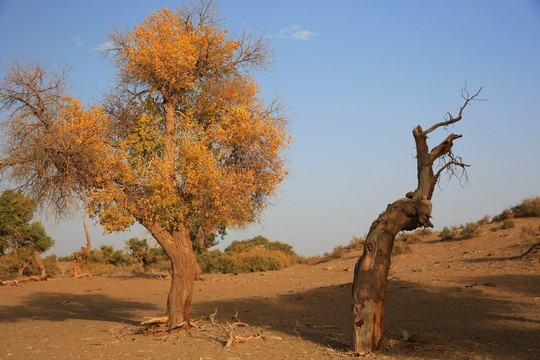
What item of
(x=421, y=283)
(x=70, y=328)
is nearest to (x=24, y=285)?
(x=70, y=328)

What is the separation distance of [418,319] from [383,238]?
5.22m

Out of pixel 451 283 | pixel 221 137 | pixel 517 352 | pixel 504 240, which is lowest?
pixel 517 352

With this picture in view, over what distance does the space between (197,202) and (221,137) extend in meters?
1.83

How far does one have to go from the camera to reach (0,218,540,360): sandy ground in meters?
11.3

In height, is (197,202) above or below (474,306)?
above

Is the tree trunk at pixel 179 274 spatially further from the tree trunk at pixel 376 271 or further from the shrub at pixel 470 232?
the shrub at pixel 470 232

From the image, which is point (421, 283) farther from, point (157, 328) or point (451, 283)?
point (157, 328)

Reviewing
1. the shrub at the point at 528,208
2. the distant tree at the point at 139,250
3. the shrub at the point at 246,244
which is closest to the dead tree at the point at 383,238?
the shrub at the point at 528,208

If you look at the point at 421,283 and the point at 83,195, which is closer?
the point at 83,195

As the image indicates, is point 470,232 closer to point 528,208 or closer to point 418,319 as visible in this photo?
point 528,208

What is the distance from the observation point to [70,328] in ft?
52.4

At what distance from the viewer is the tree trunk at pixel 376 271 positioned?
1024 centimetres

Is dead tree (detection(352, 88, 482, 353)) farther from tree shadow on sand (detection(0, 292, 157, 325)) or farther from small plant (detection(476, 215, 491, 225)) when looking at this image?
small plant (detection(476, 215, 491, 225))

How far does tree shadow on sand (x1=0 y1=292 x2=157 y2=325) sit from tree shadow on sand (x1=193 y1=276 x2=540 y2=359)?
110 inches
